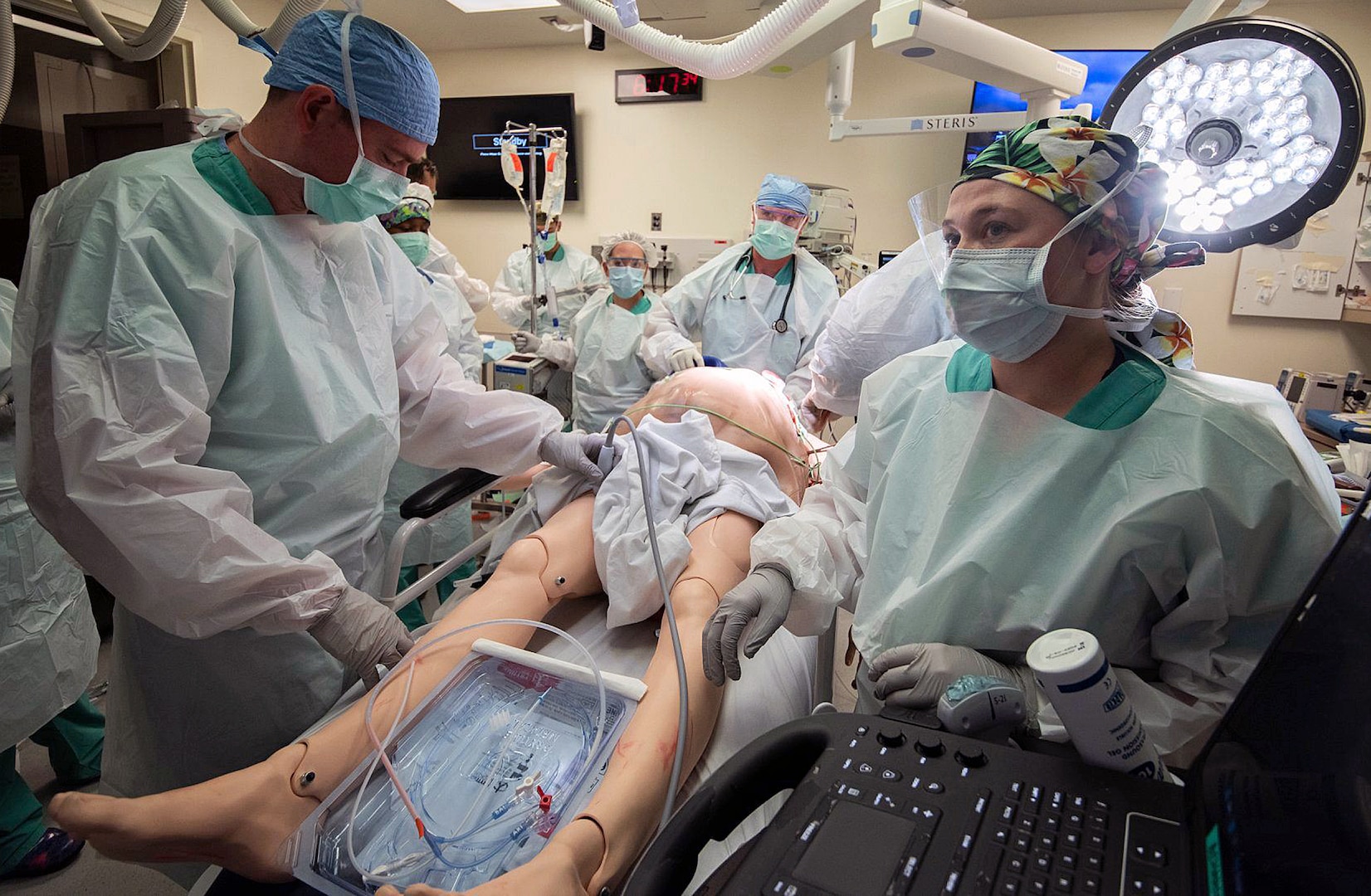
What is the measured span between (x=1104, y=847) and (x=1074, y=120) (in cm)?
89

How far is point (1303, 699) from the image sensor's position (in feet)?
1.57

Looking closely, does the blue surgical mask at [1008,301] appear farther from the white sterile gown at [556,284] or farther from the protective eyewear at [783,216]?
the white sterile gown at [556,284]

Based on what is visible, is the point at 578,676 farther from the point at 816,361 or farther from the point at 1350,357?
the point at 1350,357

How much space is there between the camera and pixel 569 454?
175 cm

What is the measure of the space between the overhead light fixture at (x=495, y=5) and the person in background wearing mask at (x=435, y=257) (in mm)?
1080

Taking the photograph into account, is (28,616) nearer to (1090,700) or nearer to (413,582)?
(413,582)

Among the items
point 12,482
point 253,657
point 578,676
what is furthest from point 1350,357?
point 12,482

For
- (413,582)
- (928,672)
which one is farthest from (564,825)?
(413,582)

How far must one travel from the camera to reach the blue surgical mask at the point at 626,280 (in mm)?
3615

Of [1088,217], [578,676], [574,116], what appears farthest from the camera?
[574,116]

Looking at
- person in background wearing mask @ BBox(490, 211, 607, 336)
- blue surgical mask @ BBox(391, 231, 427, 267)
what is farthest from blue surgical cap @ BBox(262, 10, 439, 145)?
person in background wearing mask @ BBox(490, 211, 607, 336)

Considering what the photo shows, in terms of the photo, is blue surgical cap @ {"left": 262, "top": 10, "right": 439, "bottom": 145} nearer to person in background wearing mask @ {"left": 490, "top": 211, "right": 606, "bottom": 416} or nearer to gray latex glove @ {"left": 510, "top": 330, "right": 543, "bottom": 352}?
gray latex glove @ {"left": 510, "top": 330, "right": 543, "bottom": 352}

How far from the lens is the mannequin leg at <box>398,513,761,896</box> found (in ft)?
2.87

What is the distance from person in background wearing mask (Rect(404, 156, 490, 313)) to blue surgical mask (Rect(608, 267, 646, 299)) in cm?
86
